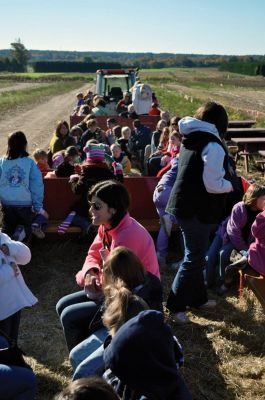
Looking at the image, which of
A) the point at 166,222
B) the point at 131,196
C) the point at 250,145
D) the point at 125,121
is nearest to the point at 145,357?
the point at 166,222

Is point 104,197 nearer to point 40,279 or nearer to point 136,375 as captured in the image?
point 136,375

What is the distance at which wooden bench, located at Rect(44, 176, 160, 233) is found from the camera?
6.52 metres

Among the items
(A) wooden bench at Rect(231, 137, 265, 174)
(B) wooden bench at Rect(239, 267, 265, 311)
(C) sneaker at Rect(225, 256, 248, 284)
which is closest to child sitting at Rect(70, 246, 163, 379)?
(B) wooden bench at Rect(239, 267, 265, 311)

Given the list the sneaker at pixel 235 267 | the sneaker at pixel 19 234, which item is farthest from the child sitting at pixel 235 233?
the sneaker at pixel 19 234

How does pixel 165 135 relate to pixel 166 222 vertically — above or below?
above

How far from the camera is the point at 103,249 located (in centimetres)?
395

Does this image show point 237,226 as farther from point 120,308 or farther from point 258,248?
point 120,308

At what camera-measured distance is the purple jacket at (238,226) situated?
514 cm

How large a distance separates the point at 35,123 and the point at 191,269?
1929 centimetres

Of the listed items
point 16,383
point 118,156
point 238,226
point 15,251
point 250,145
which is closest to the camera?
point 16,383

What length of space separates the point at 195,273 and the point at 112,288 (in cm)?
176

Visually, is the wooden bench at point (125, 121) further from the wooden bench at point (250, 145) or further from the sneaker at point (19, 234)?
the sneaker at point (19, 234)

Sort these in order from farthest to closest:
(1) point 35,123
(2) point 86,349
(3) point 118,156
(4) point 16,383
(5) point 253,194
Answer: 1. (1) point 35,123
2. (3) point 118,156
3. (5) point 253,194
4. (2) point 86,349
5. (4) point 16,383

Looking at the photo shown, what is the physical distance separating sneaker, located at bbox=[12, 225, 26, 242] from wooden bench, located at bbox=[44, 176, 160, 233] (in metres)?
0.81
